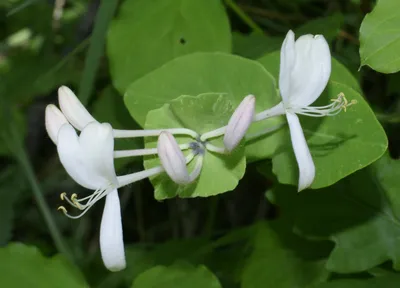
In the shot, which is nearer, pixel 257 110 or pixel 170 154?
pixel 170 154

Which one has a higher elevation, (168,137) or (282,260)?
(168,137)

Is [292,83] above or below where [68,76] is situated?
above

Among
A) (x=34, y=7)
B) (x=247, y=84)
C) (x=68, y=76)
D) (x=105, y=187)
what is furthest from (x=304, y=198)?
(x=34, y=7)

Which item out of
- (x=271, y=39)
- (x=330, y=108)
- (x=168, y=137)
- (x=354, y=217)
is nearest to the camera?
(x=168, y=137)

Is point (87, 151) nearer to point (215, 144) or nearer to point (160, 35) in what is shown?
point (215, 144)

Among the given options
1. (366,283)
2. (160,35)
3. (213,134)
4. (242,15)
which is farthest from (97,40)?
(366,283)

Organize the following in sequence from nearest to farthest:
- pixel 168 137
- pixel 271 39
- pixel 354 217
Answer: pixel 168 137 < pixel 354 217 < pixel 271 39

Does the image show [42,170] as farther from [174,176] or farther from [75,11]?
[174,176]

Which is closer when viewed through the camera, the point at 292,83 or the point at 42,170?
the point at 292,83
